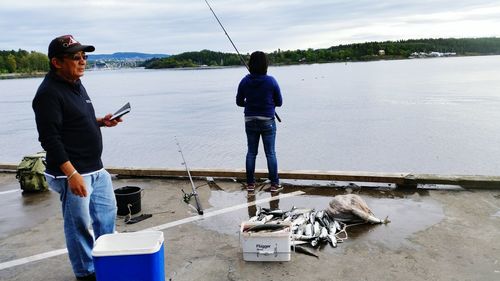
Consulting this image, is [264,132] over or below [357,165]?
over

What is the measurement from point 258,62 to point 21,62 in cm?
15902

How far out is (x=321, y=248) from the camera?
434 centimetres

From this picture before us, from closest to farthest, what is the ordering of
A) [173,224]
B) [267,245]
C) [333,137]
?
[267,245] → [173,224] → [333,137]

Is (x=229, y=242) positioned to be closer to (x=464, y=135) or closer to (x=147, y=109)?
(x=464, y=135)

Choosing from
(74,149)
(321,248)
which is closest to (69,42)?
(74,149)

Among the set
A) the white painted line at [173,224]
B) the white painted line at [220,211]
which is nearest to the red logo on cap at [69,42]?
the white painted line at [173,224]

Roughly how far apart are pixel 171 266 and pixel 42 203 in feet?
9.91

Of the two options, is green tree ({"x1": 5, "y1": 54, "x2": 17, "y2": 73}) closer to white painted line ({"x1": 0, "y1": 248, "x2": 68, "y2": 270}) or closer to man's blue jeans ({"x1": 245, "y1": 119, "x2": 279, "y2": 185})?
man's blue jeans ({"x1": 245, "y1": 119, "x2": 279, "y2": 185})

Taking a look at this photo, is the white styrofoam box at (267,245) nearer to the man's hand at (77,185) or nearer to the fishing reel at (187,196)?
the man's hand at (77,185)

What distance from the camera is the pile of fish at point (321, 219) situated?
4.44 metres

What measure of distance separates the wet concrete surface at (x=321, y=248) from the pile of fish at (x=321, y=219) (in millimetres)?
122

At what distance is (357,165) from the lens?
45.5 feet

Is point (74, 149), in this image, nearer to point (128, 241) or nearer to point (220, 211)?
point (128, 241)

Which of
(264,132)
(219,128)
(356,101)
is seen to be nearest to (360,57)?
(356,101)
